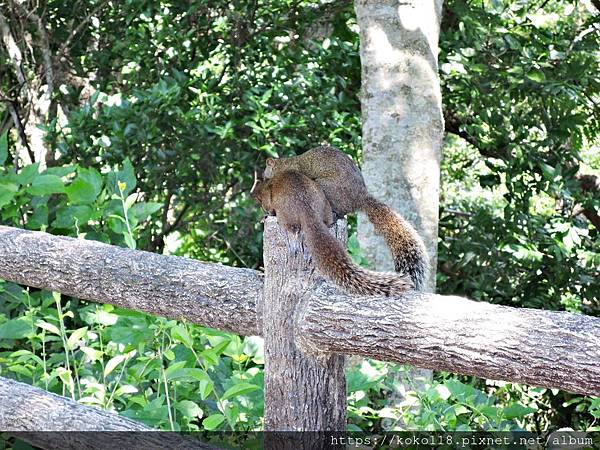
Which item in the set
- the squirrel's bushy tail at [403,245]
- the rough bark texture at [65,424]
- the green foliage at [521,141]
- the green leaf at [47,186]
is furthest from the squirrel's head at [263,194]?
the green foliage at [521,141]

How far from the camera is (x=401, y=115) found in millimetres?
3168

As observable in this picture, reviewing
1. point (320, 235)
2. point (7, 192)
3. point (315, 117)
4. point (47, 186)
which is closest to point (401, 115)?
point (315, 117)

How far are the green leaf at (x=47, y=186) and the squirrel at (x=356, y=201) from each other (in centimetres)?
74

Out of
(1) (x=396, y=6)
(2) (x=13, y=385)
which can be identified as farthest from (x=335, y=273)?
(1) (x=396, y=6)

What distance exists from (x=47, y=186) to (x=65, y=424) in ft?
4.20

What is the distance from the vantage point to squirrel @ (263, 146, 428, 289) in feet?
5.88

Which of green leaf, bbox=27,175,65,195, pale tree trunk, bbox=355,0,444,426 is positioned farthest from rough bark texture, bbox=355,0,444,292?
green leaf, bbox=27,175,65,195

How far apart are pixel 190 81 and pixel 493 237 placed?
1.68 m

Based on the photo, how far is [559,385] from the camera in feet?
3.80

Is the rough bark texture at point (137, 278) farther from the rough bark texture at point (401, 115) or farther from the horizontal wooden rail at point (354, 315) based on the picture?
the rough bark texture at point (401, 115)

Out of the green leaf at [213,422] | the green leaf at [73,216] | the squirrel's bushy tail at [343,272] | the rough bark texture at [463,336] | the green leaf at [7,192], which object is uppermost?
the green leaf at [7,192]

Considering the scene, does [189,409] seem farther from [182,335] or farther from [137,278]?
[137,278]

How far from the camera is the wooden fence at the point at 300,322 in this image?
46.3 inches

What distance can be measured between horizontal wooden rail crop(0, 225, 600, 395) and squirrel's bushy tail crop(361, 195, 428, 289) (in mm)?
304
